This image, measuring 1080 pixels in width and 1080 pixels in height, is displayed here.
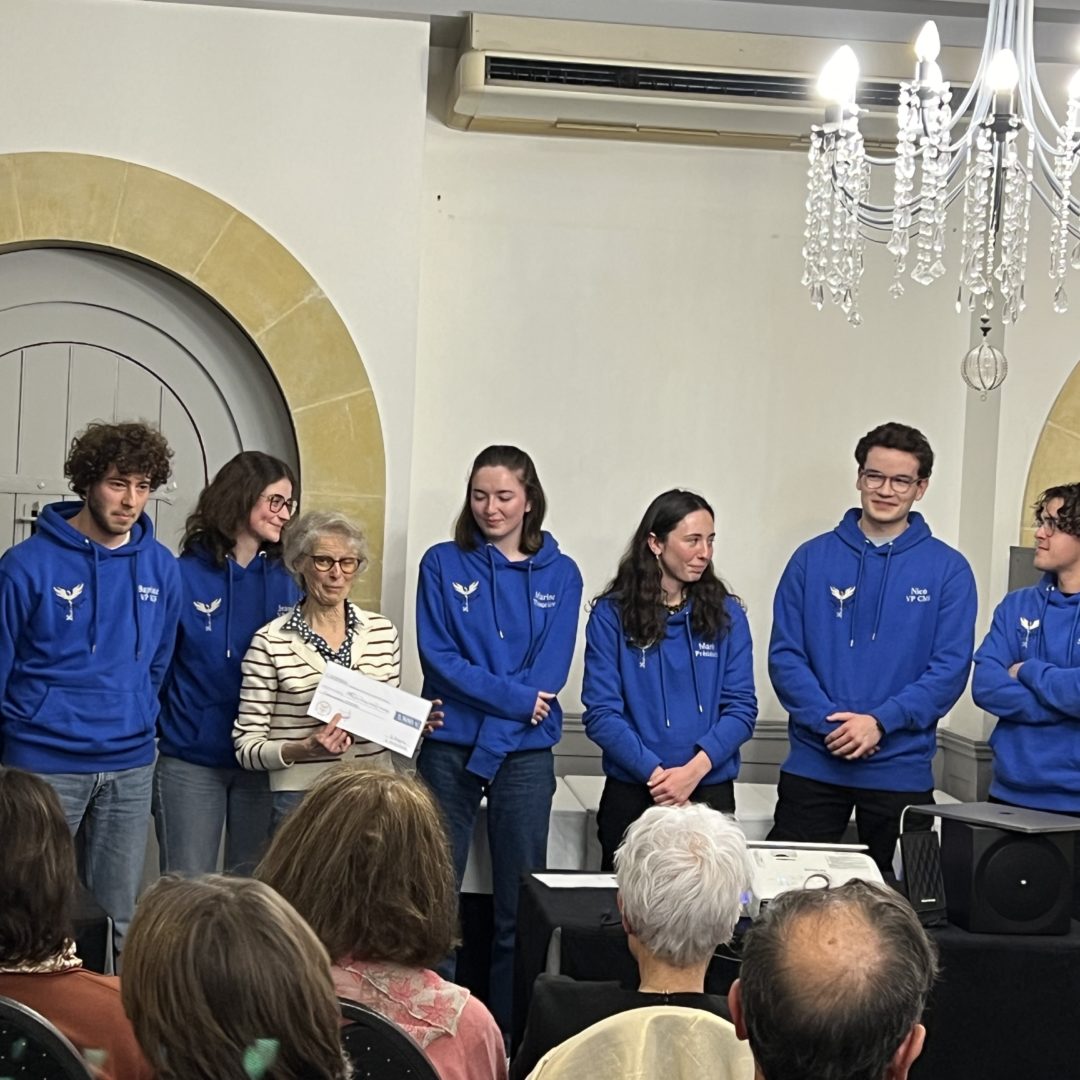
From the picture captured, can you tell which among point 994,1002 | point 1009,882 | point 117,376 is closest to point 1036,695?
point 1009,882

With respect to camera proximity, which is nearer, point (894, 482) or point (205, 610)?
point (205, 610)

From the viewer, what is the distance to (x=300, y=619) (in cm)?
386

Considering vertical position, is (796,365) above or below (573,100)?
below

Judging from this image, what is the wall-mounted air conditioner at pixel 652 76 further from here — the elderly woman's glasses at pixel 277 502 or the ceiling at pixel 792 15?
the elderly woman's glasses at pixel 277 502

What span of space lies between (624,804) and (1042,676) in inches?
44.7

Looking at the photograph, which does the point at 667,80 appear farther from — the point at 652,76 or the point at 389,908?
the point at 389,908

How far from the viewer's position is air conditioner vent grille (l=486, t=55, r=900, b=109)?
4824mm

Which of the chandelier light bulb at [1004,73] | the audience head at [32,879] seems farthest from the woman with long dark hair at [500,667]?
the audience head at [32,879]

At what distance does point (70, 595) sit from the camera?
12.2ft

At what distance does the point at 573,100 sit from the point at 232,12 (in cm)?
112

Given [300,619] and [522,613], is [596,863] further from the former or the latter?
[300,619]

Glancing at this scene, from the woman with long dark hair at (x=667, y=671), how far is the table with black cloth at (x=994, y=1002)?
0.89 meters

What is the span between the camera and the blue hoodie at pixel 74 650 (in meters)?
3.68

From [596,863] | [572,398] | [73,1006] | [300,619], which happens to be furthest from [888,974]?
[572,398]
